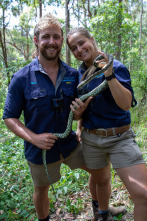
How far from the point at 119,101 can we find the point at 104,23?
7380mm

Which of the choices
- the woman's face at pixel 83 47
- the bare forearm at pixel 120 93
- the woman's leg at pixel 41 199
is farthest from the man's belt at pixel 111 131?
the woman's leg at pixel 41 199

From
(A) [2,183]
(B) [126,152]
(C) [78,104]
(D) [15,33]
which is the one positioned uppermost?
(D) [15,33]

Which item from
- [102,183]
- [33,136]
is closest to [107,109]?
[33,136]

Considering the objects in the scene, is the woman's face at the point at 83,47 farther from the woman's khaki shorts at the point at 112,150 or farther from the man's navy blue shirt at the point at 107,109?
the woman's khaki shorts at the point at 112,150

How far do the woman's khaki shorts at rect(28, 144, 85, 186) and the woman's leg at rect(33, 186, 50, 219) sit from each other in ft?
0.28

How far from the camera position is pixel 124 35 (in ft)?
27.0

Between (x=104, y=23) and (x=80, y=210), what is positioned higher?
(x=104, y=23)

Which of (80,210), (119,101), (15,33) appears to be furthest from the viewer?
(15,33)

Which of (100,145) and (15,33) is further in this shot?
(15,33)

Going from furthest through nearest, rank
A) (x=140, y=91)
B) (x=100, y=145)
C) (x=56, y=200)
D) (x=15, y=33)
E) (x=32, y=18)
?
1. (x=15, y=33)
2. (x=32, y=18)
3. (x=140, y=91)
4. (x=56, y=200)
5. (x=100, y=145)

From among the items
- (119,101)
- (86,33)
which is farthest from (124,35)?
(119,101)

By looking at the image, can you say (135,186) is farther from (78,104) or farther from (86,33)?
(86,33)

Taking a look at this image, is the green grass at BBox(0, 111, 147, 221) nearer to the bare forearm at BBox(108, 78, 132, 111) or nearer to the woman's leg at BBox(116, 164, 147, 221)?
the woman's leg at BBox(116, 164, 147, 221)

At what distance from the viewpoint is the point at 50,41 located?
79.9 inches
